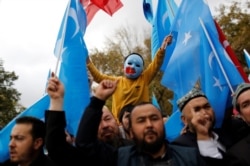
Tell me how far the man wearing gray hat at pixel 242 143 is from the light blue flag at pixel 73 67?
5.24 feet

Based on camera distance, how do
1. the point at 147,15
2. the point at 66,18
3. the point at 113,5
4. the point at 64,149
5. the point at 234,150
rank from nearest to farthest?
the point at 64,149 < the point at 234,150 < the point at 66,18 < the point at 113,5 < the point at 147,15

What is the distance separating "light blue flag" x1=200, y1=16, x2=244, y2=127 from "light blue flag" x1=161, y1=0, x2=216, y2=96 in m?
0.10

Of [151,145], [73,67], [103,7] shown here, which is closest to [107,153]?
[151,145]

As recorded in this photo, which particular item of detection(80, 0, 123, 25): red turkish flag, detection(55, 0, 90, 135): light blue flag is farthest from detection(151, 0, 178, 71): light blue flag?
detection(55, 0, 90, 135): light blue flag

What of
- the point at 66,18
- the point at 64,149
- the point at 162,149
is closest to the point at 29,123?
the point at 64,149

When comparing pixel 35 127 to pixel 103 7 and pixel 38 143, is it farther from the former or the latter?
pixel 103 7

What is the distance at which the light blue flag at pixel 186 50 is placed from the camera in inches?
177

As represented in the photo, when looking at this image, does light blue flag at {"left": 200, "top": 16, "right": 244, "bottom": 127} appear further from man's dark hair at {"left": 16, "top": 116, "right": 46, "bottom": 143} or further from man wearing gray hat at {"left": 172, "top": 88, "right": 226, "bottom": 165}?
man's dark hair at {"left": 16, "top": 116, "right": 46, "bottom": 143}

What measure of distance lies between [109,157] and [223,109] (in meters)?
1.63

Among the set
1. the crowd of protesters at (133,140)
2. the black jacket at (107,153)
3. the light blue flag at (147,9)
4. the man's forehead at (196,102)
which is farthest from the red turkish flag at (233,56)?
the light blue flag at (147,9)

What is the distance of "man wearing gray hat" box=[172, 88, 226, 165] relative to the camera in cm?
326

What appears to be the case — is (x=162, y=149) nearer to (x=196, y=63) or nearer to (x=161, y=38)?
(x=196, y=63)

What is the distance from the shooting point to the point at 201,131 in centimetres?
334

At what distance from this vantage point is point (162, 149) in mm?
3125
